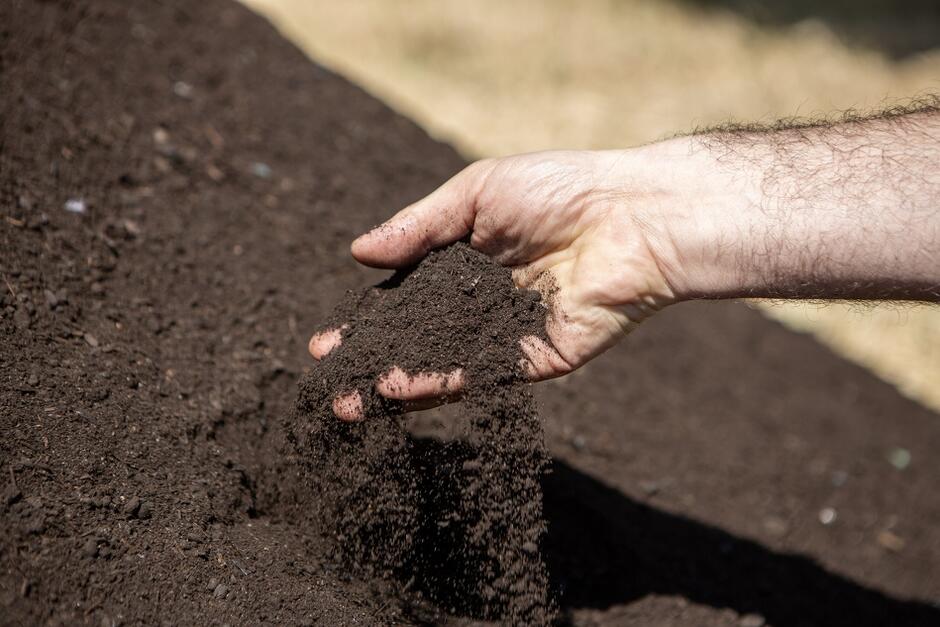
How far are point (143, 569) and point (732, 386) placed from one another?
3.32 meters

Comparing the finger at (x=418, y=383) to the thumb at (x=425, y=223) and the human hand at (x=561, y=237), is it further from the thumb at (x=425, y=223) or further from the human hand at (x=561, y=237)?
the thumb at (x=425, y=223)

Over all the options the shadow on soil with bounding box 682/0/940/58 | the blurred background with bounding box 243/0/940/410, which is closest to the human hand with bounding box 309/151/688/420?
the blurred background with bounding box 243/0/940/410

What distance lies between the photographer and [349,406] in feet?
7.72

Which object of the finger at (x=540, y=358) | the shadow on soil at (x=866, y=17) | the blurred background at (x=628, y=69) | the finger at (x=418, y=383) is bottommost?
the blurred background at (x=628, y=69)

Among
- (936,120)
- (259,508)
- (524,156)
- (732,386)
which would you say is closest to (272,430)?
(259,508)

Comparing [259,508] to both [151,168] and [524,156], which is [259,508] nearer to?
[524,156]

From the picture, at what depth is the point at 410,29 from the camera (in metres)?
7.52

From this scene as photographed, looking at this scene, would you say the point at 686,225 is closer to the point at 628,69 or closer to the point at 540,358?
the point at 540,358

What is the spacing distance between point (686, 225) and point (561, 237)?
1.38 feet

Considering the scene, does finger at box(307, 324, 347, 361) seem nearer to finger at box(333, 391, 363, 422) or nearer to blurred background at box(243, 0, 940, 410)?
finger at box(333, 391, 363, 422)

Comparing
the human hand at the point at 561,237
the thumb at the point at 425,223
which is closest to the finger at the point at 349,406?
the human hand at the point at 561,237

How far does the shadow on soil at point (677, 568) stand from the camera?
2814 millimetres

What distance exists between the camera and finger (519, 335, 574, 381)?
7.91 ft

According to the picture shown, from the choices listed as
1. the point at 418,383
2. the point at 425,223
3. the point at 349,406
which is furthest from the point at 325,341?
the point at 425,223
